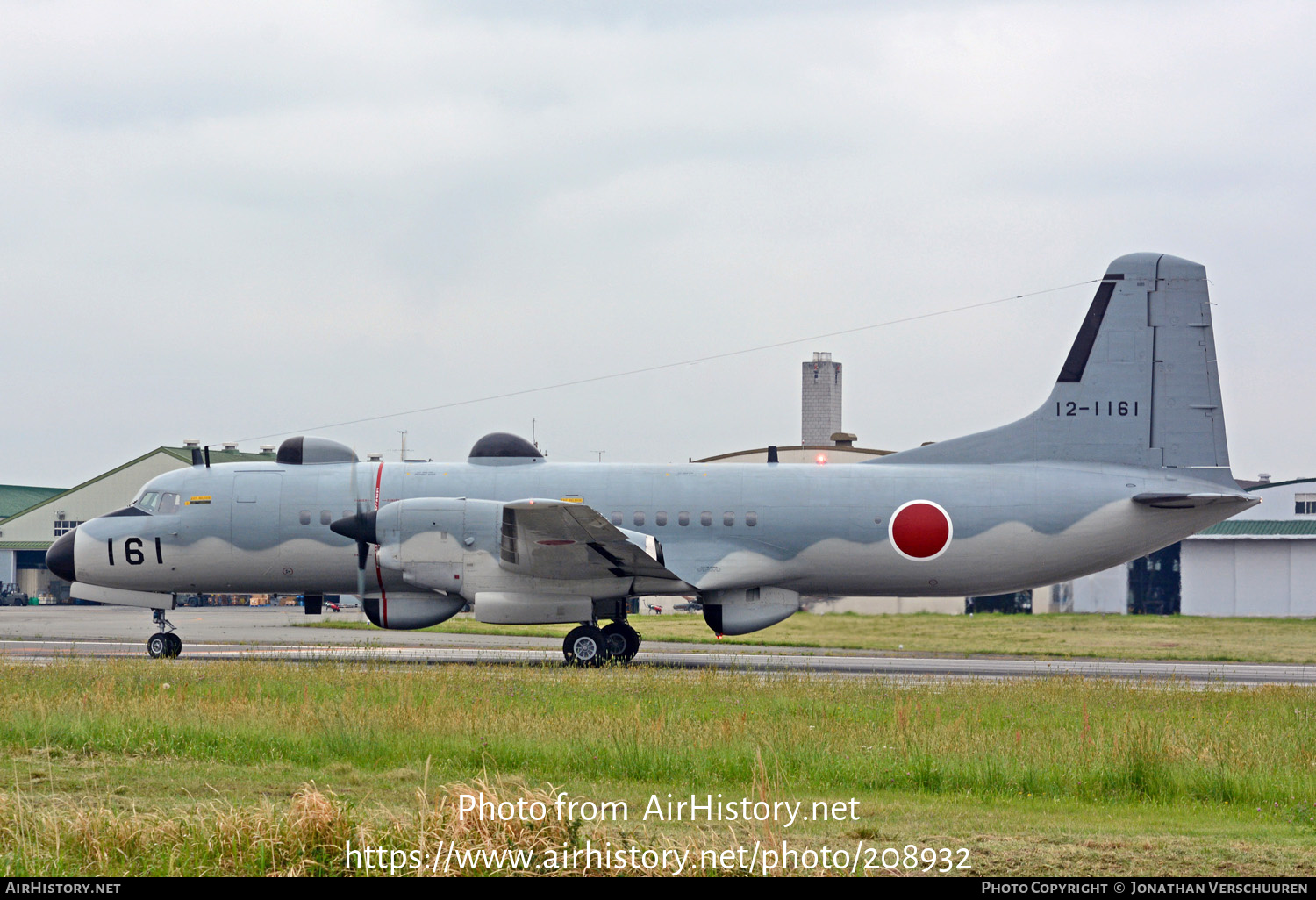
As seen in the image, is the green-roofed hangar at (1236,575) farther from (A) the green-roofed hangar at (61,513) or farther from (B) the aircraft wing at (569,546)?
(A) the green-roofed hangar at (61,513)

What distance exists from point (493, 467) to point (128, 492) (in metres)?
51.3

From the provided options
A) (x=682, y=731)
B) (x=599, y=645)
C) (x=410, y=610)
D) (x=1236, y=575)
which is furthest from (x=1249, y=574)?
(x=682, y=731)

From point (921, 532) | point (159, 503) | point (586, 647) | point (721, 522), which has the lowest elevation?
point (586, 647)

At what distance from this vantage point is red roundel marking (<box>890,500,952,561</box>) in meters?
24.3

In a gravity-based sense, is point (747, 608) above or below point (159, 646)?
above

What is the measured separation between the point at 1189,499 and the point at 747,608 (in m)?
8.94

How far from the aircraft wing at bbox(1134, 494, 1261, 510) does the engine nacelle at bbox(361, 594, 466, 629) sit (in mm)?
13881

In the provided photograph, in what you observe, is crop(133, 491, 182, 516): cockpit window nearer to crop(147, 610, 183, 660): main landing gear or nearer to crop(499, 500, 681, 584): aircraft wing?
crop(147, 610, 183, 660): main landing gear

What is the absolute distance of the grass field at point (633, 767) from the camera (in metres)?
7.87

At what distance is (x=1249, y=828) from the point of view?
9.72 meters

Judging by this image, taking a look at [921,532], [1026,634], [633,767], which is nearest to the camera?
[633,767]

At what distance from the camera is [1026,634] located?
1443 inches

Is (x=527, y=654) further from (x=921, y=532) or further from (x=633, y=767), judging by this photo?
(x=633, y=767)
